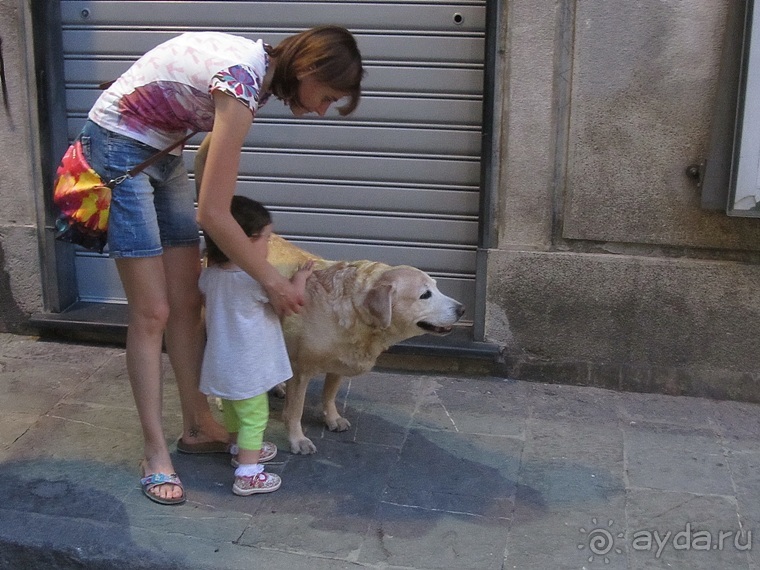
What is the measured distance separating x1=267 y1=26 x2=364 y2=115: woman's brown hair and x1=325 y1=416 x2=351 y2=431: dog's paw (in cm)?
172

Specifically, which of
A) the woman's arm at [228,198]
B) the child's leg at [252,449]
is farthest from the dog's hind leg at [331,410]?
the woman's arm at [228,198]

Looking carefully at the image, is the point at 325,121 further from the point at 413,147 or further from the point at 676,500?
the point at 676,500

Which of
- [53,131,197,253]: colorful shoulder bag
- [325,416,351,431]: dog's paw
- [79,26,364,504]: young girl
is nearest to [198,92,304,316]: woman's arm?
[79,26,364,504]: young girl

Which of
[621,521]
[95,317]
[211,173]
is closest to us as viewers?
[211,173]

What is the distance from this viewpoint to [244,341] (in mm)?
3654

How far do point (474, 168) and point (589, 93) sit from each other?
796mm

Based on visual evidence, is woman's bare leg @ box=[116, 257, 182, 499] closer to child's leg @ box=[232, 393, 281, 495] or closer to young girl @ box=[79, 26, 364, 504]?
young girl @ box=[79, 26, 364, 504]

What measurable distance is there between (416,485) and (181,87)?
6.28 ft

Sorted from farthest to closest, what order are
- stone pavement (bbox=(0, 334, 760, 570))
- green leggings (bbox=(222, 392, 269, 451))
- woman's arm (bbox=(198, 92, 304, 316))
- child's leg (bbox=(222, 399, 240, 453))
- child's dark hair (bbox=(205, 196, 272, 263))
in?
child's leg (bbox=(222, 399, 240, 453)) → green leggings (bbox=(222, 392, 269, 451)) → child's dark hair (bbox=(205, 196, 272, 263)) → stone pavement (bbox=(0, 334, 760, 570)) → woman's arm (bbox=(198, 92, 304, 316))

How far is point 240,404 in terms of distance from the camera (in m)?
3.72

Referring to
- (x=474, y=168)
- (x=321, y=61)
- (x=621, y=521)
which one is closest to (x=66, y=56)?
(x=474, y=168)

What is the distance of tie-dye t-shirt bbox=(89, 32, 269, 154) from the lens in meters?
3.18

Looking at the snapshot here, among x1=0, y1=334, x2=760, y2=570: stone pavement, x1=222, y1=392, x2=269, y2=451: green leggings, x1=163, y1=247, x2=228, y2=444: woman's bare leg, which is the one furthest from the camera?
x1=163, y1=247, x2=228, y2=444: woman's bare leg

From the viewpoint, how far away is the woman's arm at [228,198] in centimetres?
314
